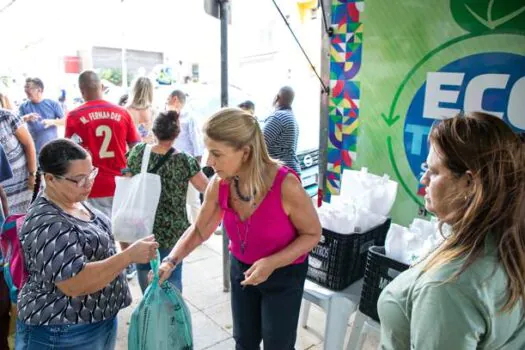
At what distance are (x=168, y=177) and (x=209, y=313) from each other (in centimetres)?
130

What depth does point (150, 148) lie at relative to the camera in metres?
2.63

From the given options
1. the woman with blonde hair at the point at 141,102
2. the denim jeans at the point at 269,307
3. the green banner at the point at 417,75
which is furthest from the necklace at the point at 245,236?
the woman with blonde hair at the point at 141,102

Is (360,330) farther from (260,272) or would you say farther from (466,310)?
(466,310)

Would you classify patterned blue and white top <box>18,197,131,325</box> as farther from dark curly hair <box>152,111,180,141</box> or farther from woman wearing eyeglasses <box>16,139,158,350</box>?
dark curly hair <box>152,111,180,141</box>

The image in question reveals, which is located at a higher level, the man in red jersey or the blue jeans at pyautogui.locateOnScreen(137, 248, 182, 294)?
the man in red jersey

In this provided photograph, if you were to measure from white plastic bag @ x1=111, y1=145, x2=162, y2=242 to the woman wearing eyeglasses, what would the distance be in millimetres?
843

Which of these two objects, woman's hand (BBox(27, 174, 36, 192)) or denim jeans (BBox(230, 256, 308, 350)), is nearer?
denim jeans (BBox(230, 256, 308, 350))

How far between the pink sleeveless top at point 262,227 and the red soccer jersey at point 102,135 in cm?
188

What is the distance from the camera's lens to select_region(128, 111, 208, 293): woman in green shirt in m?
2.63

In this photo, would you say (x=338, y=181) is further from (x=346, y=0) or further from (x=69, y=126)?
(x=69, y=126)

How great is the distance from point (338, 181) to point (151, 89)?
7.37 ft

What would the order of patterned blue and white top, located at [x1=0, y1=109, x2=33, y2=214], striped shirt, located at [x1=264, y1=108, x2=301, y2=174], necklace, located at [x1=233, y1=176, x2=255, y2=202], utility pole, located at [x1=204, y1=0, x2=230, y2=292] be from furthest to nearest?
1. striped shirt, located at [x1=264, y1=108, x2=301, y2=174]
2. utility pole, located at [x1=204, y1=0, x2=230, y2=292]
3. patterned blue and white top, located at [x1=0, y1=109, x2=33, y2=214]
4. necklace, located at [x1=233, y1=176, x2=255, y2=202]

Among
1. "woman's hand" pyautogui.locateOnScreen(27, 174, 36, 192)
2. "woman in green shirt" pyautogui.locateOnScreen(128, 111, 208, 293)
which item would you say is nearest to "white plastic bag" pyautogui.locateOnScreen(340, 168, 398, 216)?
"woman in green shirt" pyautogui.locateOnScreen(128, 111, 208, 293)

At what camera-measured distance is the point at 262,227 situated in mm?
1760
